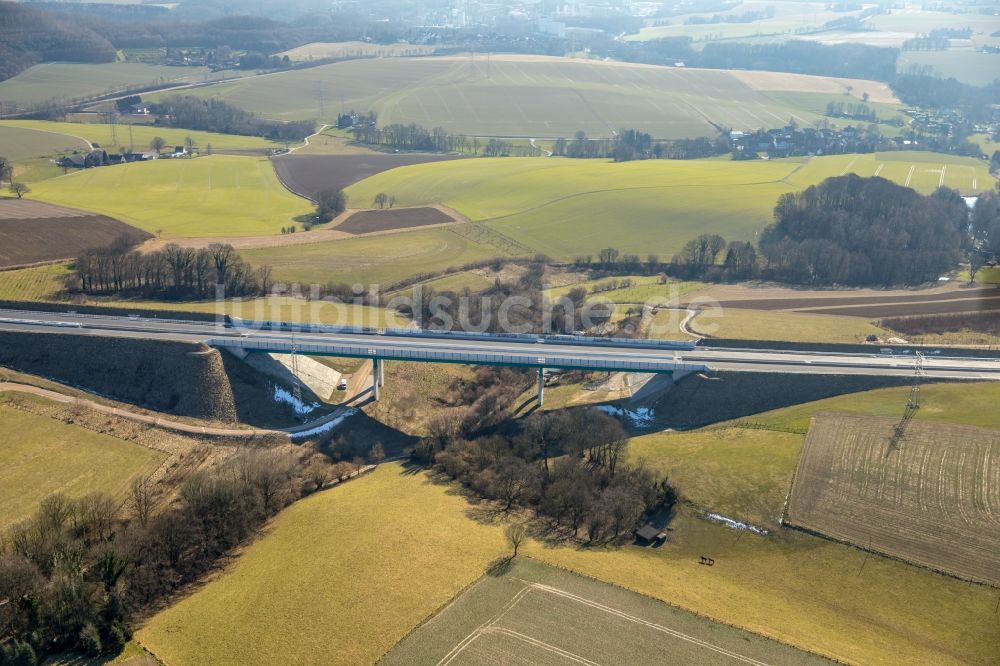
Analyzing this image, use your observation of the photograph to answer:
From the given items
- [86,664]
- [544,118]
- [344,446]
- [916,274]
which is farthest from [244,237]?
[544,118]

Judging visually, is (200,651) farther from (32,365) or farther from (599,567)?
(32,365)

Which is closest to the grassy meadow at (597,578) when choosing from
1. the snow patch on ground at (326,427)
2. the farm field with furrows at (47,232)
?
the snow patch on ground at (326,427)

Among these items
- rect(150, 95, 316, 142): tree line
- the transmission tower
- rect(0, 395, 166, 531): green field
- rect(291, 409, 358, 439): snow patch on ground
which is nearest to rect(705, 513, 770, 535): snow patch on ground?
the transmission tower

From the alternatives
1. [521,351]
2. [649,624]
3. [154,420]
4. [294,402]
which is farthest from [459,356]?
[649,624]

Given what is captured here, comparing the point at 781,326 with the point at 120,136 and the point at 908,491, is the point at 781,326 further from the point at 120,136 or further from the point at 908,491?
the point at 120,136

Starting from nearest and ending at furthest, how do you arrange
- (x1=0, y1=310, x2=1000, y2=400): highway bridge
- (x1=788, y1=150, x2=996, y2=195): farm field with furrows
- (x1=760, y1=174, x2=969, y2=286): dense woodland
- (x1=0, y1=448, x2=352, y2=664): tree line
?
(x1=0, y1=448, x2=352, y2=664): tree line
(x1=0, y1=310, x2=1000, y2=400): highway bridge
(x1=760, y1=174, x2=969, y2=286): dense woodland
(x1=788, y1=150, x2=996, y2=195): farm field with furrows

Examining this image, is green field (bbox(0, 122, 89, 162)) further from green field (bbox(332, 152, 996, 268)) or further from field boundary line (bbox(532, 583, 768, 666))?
field boundary line (bbox(532, 583, 768, 666))
